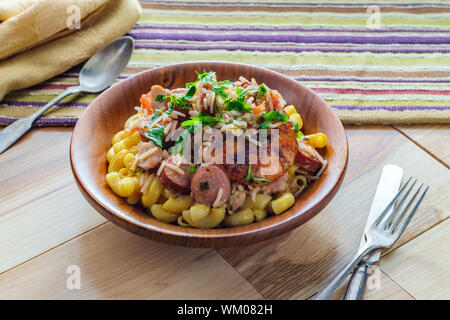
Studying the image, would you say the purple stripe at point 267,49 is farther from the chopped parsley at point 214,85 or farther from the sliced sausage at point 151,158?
the sliced sausage at point 151,158

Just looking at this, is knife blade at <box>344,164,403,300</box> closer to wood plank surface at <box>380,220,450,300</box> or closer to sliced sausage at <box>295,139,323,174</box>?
wood plank surface at <box>380,220,450,300</box>

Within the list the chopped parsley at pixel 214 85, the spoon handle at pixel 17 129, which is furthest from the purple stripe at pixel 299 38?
the chopped parsley at pixel 214 85

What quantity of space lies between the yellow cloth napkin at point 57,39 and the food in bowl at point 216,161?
74 centimetres

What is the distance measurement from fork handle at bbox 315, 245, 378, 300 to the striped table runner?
0.63 metres

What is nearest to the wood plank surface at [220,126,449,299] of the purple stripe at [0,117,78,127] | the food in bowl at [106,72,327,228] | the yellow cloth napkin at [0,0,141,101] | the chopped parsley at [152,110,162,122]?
the food in bowl at [106,72,327,228]

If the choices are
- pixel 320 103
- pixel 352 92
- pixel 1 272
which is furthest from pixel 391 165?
pixel 1 272

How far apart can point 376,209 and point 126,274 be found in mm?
701

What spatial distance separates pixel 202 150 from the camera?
125cm

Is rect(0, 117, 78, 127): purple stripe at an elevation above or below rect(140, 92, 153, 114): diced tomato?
below

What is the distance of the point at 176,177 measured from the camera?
1246mm

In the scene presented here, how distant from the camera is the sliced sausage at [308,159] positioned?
133 cm

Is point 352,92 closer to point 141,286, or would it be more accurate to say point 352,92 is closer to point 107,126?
point 107,126

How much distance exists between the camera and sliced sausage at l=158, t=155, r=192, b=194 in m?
1.24

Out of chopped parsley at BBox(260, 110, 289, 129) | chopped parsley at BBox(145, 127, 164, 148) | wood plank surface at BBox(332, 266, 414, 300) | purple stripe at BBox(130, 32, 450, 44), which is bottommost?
wood plank surface at BBox(332, 266, 414, 300)
